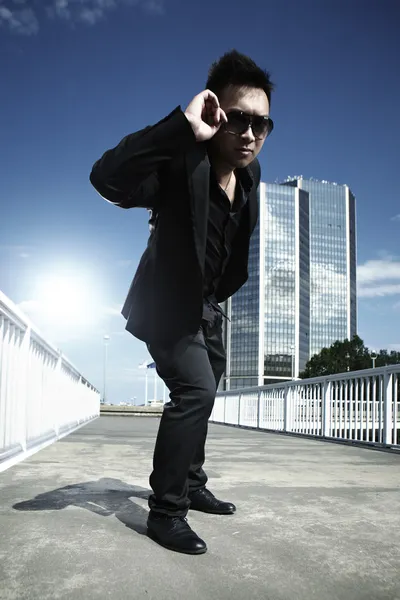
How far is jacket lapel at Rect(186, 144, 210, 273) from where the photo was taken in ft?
6.71

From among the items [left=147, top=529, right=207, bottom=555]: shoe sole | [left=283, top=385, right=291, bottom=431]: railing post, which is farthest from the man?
[left=283, top=385, right=291, bottom=431]: railing post

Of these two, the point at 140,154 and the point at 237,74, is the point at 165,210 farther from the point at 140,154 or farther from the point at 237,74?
the point at 237,74

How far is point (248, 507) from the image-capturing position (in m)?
2.67

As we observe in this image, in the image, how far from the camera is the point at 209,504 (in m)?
2.53

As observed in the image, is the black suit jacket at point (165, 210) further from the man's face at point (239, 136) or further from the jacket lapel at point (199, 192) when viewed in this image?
the man's face at point (239, 136)

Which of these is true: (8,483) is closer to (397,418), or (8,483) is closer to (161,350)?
(161,350)

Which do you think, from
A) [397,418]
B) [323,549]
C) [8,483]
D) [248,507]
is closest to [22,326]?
[8,483]

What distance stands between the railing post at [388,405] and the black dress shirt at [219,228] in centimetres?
480

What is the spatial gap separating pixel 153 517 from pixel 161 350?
24.5 inches

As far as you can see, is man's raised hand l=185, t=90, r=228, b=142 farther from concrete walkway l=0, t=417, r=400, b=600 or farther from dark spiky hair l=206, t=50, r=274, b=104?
concrete walkway l=0, t=417, r=400, b=600

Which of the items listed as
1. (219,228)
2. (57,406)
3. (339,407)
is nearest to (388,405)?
(339,407)

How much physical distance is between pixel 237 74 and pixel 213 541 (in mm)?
1796

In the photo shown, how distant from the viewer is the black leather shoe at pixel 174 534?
1.87m

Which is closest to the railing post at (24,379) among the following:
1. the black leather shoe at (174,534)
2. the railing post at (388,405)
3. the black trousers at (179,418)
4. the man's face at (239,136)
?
the black trousers at (179,418)
